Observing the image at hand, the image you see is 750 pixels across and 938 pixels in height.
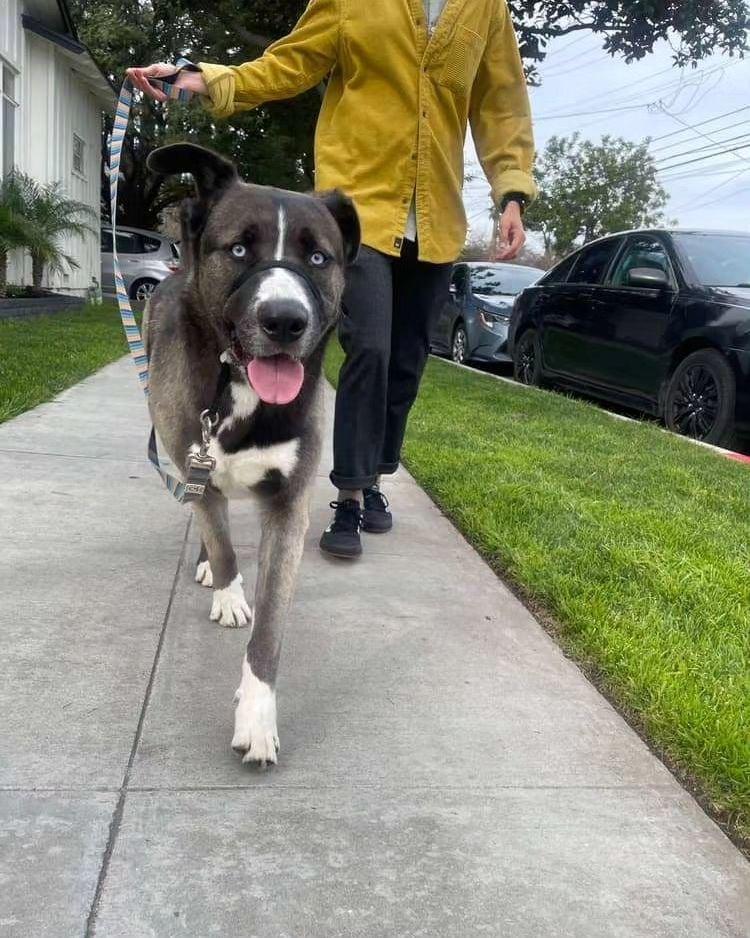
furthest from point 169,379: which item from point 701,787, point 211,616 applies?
point 701,787

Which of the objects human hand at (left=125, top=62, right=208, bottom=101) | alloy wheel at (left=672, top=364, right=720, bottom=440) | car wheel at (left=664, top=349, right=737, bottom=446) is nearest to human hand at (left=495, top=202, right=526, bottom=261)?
human hand at (left=125, top=62, right=208, bottom=101)

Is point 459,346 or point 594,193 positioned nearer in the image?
point 459,346

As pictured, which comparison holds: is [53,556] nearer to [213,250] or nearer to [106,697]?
[106,697]

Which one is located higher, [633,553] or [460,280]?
[460,280]

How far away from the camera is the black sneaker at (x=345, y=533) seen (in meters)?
3.62

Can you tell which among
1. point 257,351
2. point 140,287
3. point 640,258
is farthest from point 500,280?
point 257,351

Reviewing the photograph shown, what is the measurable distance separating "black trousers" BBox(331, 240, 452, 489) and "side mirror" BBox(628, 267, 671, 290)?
4268mm

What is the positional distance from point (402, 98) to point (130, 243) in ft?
60.3

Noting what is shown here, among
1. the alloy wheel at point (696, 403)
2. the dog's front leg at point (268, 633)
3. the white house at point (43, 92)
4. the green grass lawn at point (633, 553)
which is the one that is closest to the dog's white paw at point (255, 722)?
the dog's front leg at point (268, 633)

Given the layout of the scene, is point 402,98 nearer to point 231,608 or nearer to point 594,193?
point 231,608

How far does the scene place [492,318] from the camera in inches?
506

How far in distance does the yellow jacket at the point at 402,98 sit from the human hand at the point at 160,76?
0.62 feet

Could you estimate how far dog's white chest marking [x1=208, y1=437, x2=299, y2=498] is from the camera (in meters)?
2.56

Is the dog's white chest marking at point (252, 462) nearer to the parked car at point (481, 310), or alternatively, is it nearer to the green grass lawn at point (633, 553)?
the green grass lawn at point (633, 553)
